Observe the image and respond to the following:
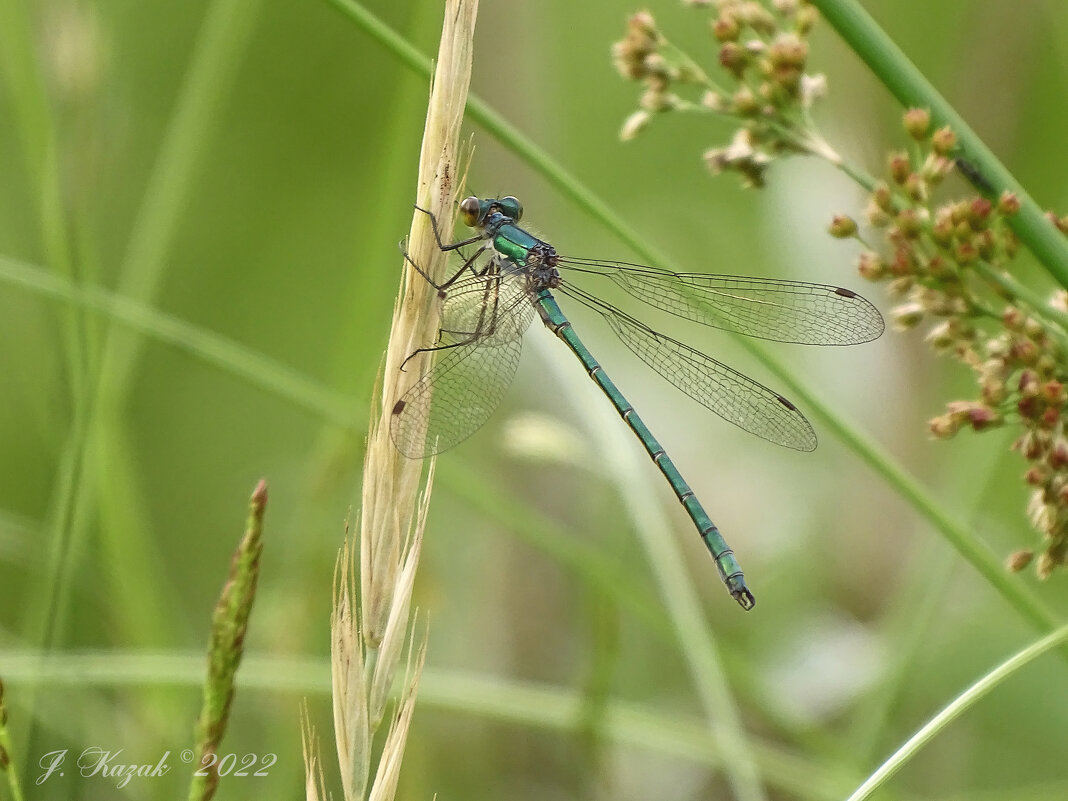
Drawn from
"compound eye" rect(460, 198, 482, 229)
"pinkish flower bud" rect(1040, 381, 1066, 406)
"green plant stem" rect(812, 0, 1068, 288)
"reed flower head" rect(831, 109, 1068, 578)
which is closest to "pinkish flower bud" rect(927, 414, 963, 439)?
"reed flower head" rect(831, 109, 1068, 578)

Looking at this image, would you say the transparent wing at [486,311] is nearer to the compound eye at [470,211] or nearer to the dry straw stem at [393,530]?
the compound eye at [470,211]

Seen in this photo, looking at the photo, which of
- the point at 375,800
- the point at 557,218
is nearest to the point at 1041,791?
the point at 375,800

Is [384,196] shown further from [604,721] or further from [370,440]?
[604,721]

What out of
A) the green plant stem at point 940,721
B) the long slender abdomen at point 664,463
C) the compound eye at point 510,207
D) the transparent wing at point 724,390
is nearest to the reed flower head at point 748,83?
the green plant stem at point 940,721

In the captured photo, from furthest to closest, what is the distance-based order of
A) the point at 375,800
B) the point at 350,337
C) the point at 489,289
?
the point at 489,289
the point at 350,337
the point at 375,800

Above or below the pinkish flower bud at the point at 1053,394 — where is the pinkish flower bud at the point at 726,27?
above

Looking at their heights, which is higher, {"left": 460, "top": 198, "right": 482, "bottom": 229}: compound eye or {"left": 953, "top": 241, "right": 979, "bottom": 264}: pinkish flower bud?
{"left": 460, "top": 198, "right": 482, "bottom": 229}: compound eye

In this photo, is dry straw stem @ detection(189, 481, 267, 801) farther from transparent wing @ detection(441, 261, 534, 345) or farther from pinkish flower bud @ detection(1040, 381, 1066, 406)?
transparent wing @ detection(441, 261, 534, 345)
